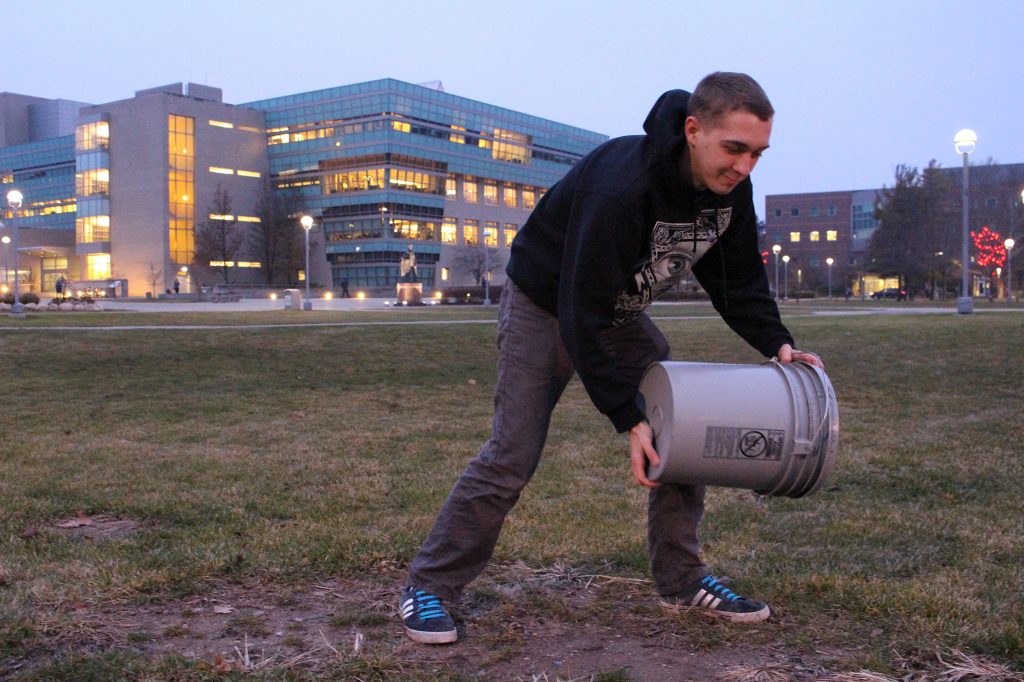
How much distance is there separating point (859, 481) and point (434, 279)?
89.8m

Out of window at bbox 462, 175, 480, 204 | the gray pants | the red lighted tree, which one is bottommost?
the gray pants

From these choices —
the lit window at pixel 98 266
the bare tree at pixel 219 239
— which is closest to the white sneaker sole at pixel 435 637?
the bare tree at pixel 219 239

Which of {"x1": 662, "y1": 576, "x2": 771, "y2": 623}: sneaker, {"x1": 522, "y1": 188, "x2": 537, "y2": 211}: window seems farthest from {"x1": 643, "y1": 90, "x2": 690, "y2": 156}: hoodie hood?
{"x1": 522, "y1": 188, "x2": 537, "y2": 211}: window

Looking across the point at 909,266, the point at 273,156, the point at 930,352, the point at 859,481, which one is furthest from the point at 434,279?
the point at 859,481

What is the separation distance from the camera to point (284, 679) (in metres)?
2.57

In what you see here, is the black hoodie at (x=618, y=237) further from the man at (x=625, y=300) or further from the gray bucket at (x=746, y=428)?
the gray bucket at (x=746, y=428)

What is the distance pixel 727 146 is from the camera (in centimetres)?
252

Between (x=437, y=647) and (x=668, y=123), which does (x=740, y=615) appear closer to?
(x=437, y=647)

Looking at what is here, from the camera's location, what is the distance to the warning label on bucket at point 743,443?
105 inches

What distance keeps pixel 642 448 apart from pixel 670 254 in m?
0.67

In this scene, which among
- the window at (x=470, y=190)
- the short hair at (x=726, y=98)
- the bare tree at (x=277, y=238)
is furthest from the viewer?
the window at (x=470, y=190)

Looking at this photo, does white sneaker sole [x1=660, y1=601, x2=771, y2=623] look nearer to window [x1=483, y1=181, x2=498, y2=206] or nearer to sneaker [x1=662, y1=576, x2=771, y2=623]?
sneaker [x1=662, y1=576, x2=771, y2=623]

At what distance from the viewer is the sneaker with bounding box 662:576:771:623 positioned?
10.1 feet

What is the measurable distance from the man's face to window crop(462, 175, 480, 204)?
323 feet
